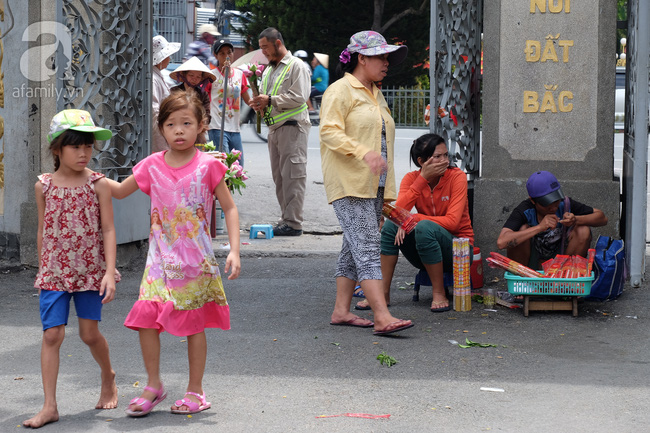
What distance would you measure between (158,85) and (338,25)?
19.9m

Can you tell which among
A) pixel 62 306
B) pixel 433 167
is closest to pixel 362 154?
pixel 433 167

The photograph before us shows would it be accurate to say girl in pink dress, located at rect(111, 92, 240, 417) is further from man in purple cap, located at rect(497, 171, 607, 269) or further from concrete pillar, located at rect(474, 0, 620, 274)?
concrete pillar, located at rect(474, 0, 620, 274)

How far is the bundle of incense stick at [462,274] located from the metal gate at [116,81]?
3.15 meters

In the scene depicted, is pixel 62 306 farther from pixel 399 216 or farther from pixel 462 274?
pixel 462 274

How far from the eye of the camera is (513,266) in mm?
6590

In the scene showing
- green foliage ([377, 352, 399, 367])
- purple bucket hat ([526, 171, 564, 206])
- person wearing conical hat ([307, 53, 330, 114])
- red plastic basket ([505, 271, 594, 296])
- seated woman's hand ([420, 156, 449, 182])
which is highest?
person wearing conical hat ([307, 53, 330, 114])

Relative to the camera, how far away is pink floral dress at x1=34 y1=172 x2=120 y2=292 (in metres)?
4.54

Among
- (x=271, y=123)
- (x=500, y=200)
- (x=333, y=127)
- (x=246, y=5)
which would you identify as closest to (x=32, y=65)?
(x=271, y=123)

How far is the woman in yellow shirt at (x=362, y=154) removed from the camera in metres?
6.04

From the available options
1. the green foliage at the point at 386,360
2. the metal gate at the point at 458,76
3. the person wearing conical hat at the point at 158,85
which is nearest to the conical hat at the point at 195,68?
the person wearing conical hat at the point at 158,85

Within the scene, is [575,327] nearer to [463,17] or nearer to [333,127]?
[333,127]

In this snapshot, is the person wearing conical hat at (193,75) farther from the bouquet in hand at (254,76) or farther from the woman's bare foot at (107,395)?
the woman's bare foot at (107,395)

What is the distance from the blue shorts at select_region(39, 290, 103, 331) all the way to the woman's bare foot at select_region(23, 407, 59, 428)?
1.25 feet

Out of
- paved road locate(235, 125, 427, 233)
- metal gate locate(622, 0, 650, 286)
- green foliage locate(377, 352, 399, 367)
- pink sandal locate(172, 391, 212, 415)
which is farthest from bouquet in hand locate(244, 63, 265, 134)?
pink sandal locate(172, 391, 212, 415)
